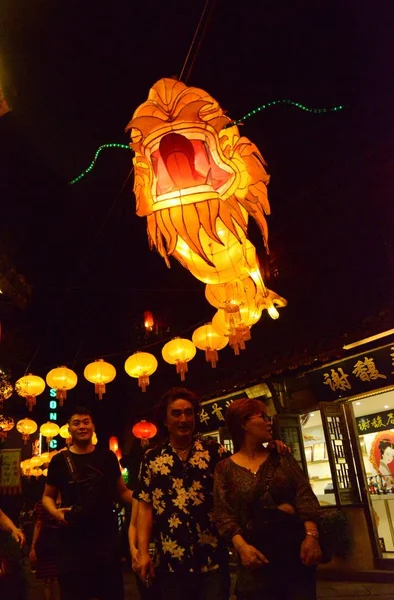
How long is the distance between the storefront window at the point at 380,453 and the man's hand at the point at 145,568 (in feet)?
29.7

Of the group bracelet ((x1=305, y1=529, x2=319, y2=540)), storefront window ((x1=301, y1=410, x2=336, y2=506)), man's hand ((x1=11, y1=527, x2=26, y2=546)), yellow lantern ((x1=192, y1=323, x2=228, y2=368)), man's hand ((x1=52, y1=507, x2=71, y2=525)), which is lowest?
bracelet ((x1=305, y1=529, x2=319, y2=540))

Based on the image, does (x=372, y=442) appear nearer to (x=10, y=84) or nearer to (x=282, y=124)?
(x=282, y=124)

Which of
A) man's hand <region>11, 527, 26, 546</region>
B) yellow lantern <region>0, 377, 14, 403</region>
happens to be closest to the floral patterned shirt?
man's hand <region>11, 527, 26, 546</region>

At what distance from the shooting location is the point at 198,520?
10.9ft

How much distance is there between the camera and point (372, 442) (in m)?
12.5

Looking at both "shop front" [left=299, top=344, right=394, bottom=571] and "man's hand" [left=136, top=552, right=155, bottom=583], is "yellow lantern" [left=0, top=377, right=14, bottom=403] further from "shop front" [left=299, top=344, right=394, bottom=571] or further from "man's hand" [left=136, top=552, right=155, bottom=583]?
"man's hand" [left=136, top=552, right=155, bottom=583]

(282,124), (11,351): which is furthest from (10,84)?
(11,351)

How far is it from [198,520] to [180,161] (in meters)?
3.32

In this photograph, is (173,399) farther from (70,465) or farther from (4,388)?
(4,388)

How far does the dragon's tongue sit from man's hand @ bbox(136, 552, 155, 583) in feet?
10.9

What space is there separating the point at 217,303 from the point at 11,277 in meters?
4.74

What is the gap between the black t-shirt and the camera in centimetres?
403

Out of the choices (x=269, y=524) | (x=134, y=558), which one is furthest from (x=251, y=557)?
(x=134, y=558)

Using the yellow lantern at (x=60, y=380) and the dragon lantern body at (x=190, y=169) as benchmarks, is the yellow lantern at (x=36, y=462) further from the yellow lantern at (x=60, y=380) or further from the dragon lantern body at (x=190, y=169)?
the dragon lantern body at (x=190, y=169)
